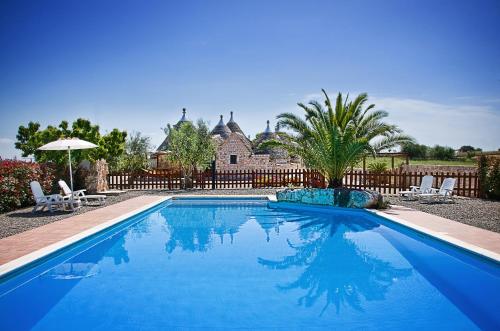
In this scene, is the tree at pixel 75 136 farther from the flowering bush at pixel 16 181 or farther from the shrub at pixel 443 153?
the shrub at pixel 443 153

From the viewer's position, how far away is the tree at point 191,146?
62.2 ft

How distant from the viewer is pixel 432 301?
4961 millimetres

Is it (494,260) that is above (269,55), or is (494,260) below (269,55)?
below

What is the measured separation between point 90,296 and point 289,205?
378 inches

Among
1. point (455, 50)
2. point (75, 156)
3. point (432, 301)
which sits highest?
point (455, 50)

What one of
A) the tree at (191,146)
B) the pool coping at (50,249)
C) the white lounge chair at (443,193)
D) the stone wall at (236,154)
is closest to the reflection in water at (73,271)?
the pool coping at (50,249)

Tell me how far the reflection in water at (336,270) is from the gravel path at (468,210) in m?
3.33

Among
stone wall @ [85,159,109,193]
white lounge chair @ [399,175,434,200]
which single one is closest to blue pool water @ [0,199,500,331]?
white lounge chair @ [399,175,434,200]

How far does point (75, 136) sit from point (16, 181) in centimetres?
793

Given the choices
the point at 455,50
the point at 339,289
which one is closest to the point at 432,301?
the point at 339,289

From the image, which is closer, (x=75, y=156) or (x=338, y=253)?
(x=338, y=253)

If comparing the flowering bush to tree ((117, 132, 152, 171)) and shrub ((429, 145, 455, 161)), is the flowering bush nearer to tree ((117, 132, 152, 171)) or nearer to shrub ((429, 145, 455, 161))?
tree ((117, 132, 152, 171))

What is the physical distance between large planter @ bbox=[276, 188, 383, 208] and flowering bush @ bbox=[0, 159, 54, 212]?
9412 mm

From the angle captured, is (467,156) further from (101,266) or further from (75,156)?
(101,266)
